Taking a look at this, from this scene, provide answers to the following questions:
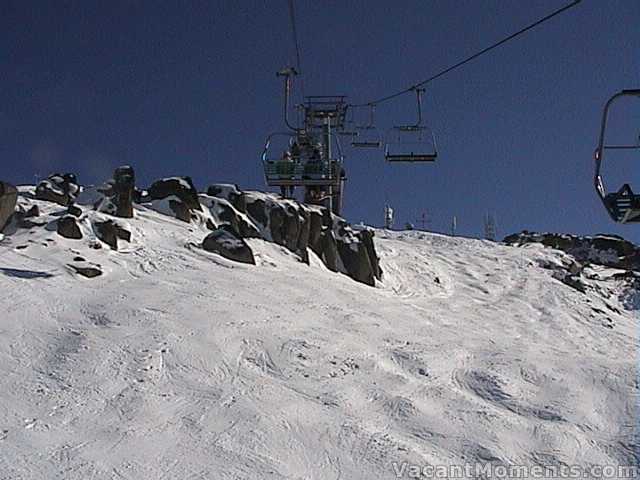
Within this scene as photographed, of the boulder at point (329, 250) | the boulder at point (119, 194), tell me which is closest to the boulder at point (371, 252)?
the boulder at point (329, 250)

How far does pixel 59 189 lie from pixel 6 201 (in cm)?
691

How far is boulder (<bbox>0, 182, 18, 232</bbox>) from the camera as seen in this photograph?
16812 millimetres

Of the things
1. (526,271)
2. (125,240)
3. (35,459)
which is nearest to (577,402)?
(35,459)

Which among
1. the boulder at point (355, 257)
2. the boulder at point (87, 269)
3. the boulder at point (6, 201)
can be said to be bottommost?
the boulder at point (355, 257)

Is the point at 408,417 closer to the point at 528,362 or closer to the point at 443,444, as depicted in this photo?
the point at 443,444

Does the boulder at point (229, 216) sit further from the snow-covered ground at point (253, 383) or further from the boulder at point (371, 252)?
the snow-covered ground at point (253, 383)

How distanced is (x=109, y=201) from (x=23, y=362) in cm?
1244

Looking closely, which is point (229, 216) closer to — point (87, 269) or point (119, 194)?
point (119, 194)

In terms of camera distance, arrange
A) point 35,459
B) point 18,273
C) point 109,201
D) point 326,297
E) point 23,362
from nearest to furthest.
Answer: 1. point 35,459
2. point 23,362
3. point 18,273
4. point 326,297
5. point 109,201

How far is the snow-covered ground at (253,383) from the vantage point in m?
7.25

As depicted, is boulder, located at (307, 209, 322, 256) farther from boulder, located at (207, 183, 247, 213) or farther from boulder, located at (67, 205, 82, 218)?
boulder, located at (67, 205, 82, 218)

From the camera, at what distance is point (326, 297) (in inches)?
645

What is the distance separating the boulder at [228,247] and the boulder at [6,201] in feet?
16.5

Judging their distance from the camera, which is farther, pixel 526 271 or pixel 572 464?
pixel 526 271
